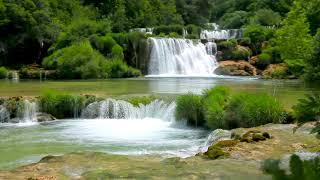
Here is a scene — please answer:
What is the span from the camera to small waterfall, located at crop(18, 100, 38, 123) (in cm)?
1866

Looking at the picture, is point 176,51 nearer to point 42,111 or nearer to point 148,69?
point 148,69

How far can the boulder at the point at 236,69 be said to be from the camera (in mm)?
39688

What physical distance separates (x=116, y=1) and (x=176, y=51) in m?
21.0

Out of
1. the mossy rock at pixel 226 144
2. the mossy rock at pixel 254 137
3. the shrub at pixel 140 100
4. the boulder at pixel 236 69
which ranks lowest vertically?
the mossy rock at pixel 226 144

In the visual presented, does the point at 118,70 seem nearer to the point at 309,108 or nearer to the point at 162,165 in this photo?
the point at 162,165

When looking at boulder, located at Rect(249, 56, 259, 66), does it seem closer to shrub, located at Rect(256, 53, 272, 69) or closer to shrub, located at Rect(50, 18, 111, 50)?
shrub, located at Rect(256, 53, 272, 69)

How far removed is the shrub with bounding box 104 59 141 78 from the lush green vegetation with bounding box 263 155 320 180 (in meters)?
33.2

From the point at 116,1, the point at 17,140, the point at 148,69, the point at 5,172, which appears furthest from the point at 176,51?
the point at 5,172

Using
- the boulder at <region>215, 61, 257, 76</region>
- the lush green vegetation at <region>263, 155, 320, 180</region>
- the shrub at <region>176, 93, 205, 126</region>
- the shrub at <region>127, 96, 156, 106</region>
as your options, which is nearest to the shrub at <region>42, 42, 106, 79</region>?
the boulder at <region>215, 61, 257, 76</region>

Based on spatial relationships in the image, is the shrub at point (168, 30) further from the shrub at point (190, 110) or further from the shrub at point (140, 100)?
the shrub at point (190, 110)

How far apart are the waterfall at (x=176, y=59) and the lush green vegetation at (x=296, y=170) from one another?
121ft

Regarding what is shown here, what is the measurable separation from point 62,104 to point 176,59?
23142 millimetres

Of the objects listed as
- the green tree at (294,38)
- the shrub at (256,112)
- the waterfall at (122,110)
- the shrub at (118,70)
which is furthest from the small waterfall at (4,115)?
the shrub at (118,70)

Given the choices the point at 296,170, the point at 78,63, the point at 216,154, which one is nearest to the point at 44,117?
the point at 216,154
